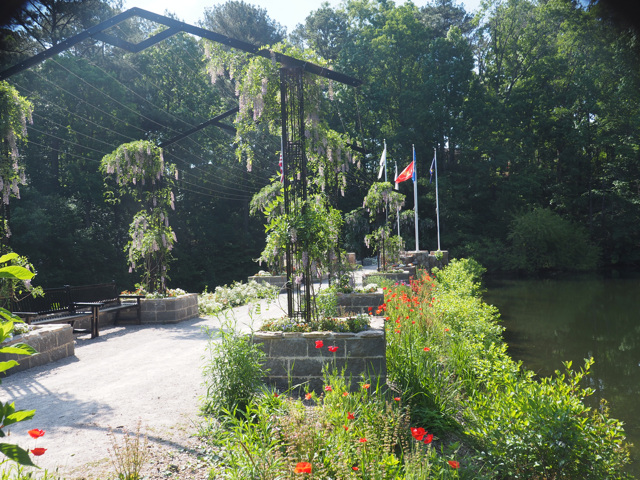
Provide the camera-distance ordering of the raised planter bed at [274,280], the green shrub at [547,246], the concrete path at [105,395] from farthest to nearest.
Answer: the green shrub at [547,246], the raised planter bed at [274,280], the concrete path at [105,395]

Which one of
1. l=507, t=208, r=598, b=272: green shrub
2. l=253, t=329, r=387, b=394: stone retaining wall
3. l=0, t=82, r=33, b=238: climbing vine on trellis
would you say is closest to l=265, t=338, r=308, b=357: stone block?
l=253, t=329, r=387, b=394: stone retaining wall

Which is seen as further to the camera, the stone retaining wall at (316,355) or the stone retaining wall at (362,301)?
the stone retaining wall at (362,301)

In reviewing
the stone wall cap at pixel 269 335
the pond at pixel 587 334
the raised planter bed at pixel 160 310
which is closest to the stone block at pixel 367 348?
the stone wall cap at pixel 269 335

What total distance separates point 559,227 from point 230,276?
20.3m

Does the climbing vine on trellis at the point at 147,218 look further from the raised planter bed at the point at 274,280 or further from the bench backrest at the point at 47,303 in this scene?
the raised planter bed at the point at 274,280

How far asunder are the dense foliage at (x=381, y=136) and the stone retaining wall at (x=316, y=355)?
17497 mm

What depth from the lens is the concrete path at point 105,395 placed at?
352 centimetres

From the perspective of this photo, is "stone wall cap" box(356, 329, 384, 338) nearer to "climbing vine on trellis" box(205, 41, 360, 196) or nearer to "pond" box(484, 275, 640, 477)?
"pond" box(484, 275, 640, 477)

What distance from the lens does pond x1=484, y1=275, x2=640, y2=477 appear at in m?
6.94

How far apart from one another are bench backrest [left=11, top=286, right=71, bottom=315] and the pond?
335 inches

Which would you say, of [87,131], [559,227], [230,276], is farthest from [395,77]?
[87,131]

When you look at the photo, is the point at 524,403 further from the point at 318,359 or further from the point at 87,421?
the point at 87,421

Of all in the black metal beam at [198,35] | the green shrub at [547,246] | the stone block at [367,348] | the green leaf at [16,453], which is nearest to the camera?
the green leaf at [16,453]

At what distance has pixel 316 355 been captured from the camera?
4660 mm
